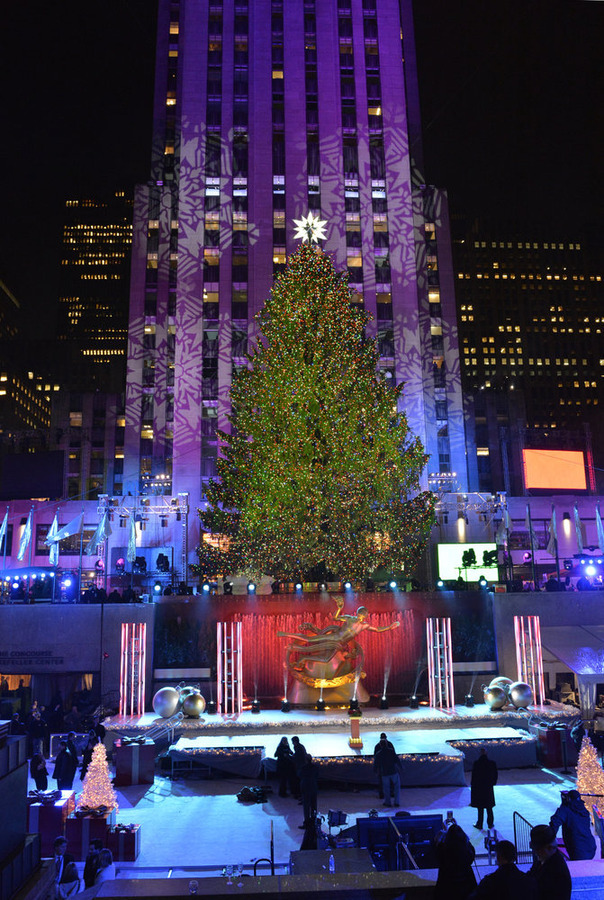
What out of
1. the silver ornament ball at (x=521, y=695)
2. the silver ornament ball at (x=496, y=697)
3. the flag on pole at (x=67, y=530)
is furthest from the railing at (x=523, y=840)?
the flag on pole at (x=67, y=530)

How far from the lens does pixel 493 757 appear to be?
18.0 metres

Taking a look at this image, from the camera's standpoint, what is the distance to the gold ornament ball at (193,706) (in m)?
21.1

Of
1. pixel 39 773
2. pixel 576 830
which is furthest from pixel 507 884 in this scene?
pixel 39 773

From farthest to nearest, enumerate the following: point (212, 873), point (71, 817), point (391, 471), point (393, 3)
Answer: point (393, 3) → point (391, 471) → point (71, 817) → point (212, 873)

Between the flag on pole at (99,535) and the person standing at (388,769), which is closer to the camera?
the person standing at (388,769)

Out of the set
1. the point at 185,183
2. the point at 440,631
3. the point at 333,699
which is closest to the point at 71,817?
the point at 333,699

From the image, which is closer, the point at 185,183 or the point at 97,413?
the point at 185,183

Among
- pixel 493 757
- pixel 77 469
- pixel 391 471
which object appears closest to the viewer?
pixel 493 757

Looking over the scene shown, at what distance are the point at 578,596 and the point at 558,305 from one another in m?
116

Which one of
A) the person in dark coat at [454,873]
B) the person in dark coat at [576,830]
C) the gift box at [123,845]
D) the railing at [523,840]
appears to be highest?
the person in dark coat at [454,873]

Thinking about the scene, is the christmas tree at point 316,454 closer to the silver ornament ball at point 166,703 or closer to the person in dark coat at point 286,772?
the silver ornament ball at point 166,703

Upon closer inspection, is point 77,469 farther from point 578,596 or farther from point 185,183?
point 578,596

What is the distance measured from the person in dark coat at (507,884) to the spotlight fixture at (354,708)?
1251 centimetres

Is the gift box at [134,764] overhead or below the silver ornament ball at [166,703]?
below
